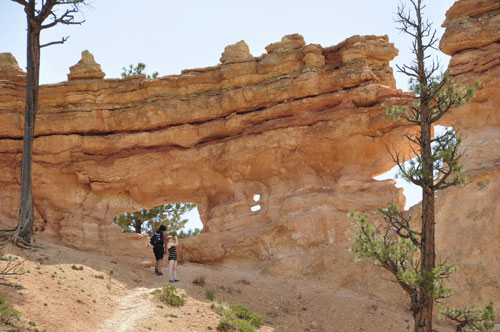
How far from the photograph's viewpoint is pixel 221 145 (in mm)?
23906

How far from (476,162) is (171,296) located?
1198cm

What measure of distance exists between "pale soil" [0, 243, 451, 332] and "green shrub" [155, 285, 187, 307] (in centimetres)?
22

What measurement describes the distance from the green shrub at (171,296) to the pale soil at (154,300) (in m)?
0.22

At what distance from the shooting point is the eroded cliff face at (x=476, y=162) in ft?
59.1

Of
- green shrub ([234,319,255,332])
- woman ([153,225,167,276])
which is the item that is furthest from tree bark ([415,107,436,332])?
woman ([153,225,167,276])

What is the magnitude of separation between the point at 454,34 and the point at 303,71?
20.5 feet

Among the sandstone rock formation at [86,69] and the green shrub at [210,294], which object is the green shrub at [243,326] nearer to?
the green shrub at [210,294]

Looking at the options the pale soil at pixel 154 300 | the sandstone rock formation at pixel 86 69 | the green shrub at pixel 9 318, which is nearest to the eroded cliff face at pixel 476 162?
the pale soil at pixel 154 300

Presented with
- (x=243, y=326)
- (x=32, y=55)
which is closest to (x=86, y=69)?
(x=32, y=55)

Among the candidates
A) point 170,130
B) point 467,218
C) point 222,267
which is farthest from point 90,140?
point 467,218

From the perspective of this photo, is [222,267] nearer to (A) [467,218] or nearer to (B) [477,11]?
(A) [467,218]

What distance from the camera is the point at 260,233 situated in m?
21.5

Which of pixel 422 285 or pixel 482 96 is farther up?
pixel 482 96

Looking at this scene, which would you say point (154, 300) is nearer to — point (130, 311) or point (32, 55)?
point (130, 311)
